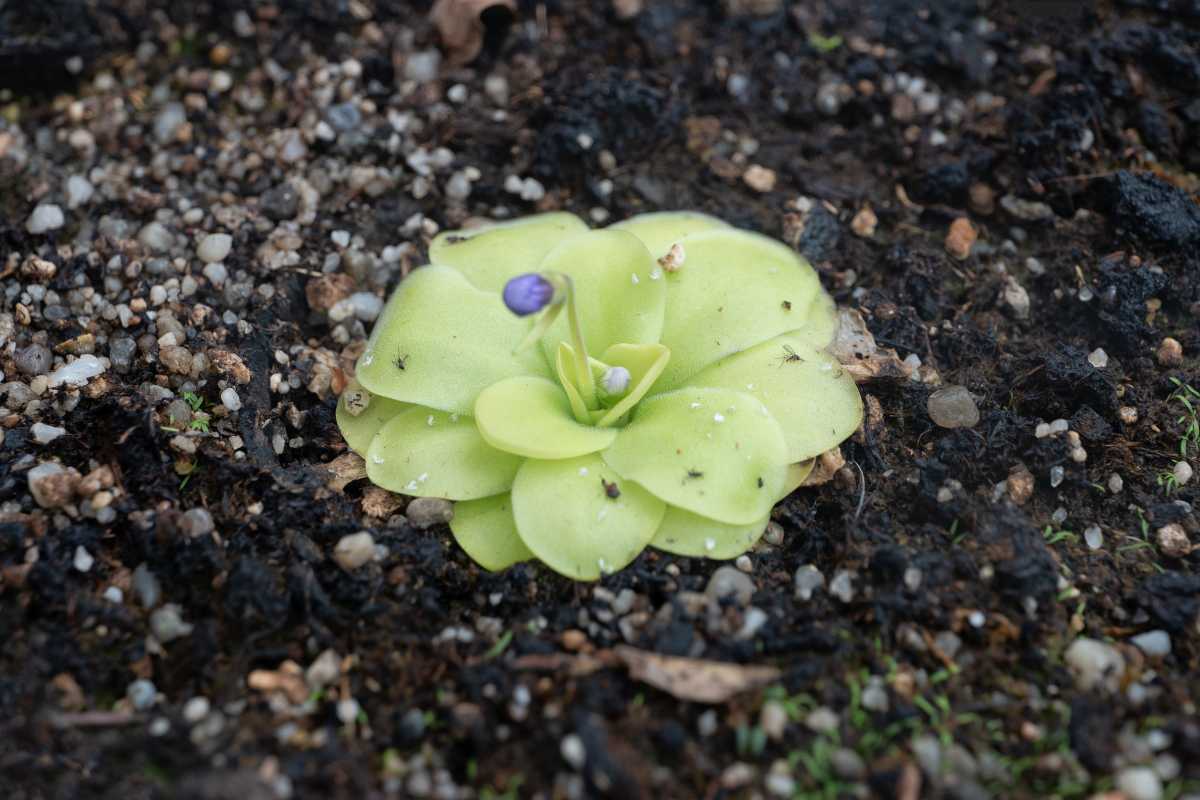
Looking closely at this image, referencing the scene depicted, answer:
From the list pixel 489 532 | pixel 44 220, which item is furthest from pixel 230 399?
pixel 44 220

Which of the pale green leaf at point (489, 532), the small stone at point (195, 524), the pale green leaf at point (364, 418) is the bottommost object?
the pale green leaf at point (489, 532)

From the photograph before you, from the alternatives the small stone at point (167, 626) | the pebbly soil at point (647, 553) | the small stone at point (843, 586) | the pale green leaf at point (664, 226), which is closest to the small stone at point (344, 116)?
the pebbly soil at point (647, 553)

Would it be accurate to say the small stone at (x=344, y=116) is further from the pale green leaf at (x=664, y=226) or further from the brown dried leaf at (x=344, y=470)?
the brown dried leaf at (x=344, y=470)

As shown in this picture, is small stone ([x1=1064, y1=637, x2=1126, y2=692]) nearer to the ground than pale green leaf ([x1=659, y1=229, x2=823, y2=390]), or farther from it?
nearer to the ground

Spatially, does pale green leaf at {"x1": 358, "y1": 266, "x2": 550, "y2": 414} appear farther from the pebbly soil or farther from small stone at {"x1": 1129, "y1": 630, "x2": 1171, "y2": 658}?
small stone at {"x1": 1129, "y1": 630, "x2": 1171, "y2": 658}

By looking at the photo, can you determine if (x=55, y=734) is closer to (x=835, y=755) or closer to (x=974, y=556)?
(x=835, y=755)

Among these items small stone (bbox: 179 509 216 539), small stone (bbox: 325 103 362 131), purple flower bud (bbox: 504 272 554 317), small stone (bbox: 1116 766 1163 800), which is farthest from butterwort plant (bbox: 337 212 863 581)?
small stone (bbox: 1116 766 1163 800)
